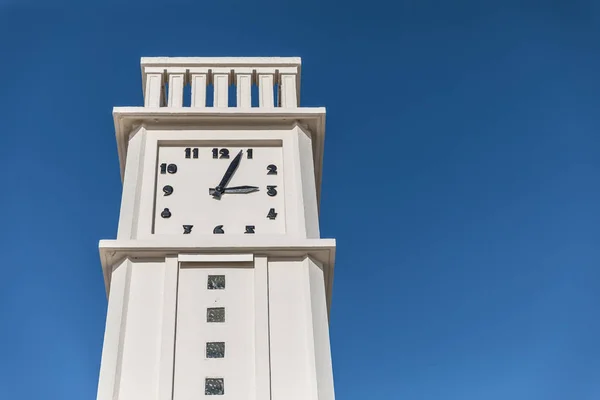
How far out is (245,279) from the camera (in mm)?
15766

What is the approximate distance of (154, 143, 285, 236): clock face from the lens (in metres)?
16.7

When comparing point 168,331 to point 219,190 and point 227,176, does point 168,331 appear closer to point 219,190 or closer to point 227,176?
point 219,190

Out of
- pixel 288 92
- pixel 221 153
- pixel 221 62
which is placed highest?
pixel 221 62

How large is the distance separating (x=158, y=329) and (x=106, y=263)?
1665mm

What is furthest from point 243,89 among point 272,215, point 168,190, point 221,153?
point 272,215

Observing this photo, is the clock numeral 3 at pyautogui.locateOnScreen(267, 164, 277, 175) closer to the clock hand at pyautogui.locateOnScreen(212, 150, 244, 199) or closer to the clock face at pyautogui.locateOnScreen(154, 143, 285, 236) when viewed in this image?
the clock face at pyautogui.locateOnScreen(154, 143, 285, 236)

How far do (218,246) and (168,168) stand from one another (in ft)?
7.76

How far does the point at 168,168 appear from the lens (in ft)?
57.8

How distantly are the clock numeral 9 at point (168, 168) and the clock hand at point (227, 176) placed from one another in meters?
0.90

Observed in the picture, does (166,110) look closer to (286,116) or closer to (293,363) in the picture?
(286,116)

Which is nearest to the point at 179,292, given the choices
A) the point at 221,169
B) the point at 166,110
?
the point at 221,169

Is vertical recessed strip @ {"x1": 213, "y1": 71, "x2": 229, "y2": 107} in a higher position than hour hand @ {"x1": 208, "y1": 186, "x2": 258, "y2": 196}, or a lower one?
higher

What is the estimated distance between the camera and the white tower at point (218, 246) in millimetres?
14508

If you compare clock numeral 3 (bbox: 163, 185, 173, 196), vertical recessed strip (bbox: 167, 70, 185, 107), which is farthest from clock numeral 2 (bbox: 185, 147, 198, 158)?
vertical recessed strip (bbox: 167, 70, 185, 107)
